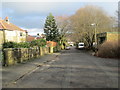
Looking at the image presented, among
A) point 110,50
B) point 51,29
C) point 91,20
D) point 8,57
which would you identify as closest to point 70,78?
point 8,57

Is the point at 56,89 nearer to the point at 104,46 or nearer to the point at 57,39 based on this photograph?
the point at 104,46

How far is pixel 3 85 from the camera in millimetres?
6328

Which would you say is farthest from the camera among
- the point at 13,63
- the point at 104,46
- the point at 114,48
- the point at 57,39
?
the point at 57,39

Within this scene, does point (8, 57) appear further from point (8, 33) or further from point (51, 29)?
point (51, 29)

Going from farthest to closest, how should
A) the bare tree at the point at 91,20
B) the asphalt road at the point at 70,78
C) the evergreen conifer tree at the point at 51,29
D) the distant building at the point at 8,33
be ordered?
the evergreen conifer tree at the point at 51,29
the distant building at the point at 8,33
the bare tree at the point at 91,20
the asphalt road at the point at 70,78

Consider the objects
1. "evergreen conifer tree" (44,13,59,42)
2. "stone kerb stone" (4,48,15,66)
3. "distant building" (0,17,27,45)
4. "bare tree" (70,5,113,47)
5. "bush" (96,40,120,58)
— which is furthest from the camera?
"evergreen conifer tree" (44,13,59,42)

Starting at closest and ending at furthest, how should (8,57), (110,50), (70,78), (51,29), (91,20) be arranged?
(70,78) → (8,57) → (110,50) → (91,20) → (51,29)

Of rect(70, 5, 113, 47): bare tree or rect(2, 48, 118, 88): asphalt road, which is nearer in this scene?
rect(2, 48, 118, 88): asphalt road

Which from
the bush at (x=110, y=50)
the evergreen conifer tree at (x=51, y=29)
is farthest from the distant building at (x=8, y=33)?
the bush at (x=110, y=50)

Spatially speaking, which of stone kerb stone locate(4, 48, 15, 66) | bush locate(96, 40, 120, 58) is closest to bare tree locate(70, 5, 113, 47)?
bush locate(96, 40, 120, 58)

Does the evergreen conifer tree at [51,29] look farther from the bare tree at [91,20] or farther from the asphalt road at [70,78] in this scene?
the asphalt road at [70,78]

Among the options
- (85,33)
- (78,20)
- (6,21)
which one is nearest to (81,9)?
(78,20)

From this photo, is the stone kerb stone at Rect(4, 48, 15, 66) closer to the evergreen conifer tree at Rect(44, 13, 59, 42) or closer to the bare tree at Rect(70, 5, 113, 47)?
the bare tree at Rect(70, 5, 113, 47)

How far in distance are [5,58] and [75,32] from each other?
98.8ft
